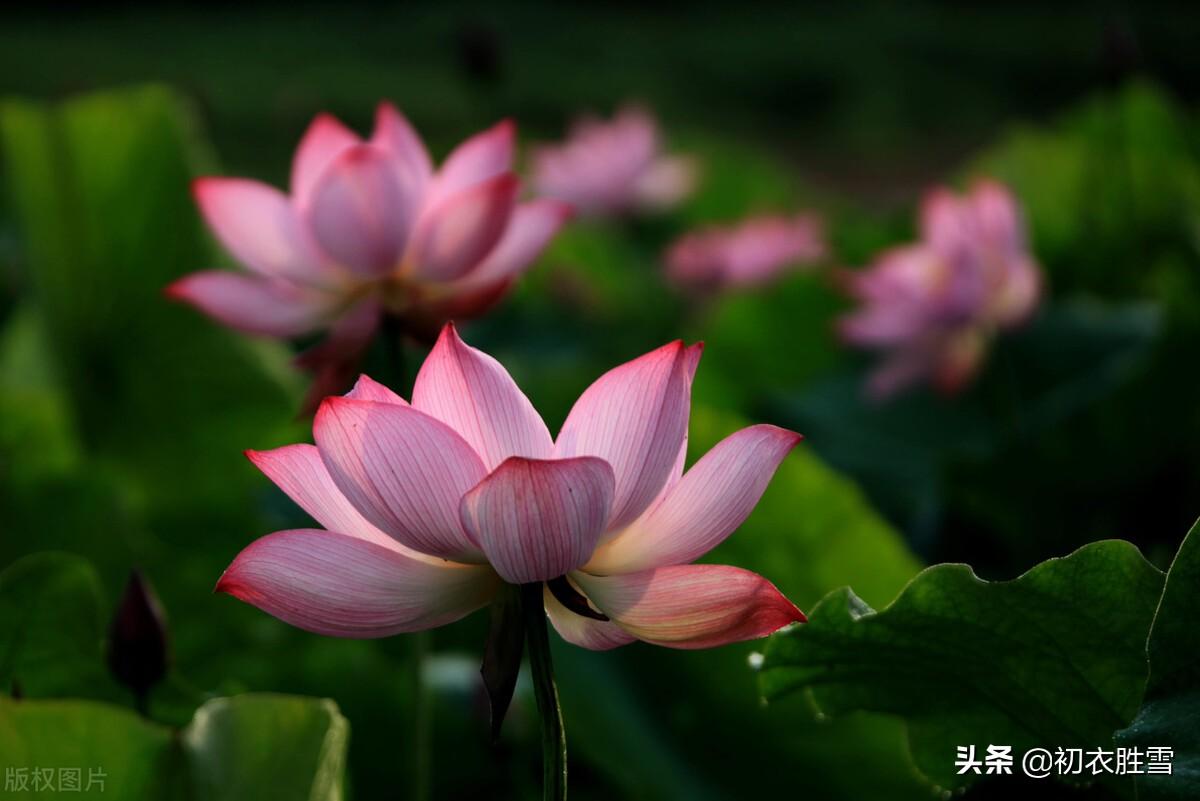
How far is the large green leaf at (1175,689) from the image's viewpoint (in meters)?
0.37

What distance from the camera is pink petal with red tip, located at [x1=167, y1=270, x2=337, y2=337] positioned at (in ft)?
2.06

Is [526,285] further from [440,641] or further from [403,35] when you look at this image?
[403,35]

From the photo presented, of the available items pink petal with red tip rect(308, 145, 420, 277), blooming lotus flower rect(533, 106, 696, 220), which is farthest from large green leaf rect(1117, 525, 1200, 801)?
blooming lotus flower rect(533, 106, 696, 220)

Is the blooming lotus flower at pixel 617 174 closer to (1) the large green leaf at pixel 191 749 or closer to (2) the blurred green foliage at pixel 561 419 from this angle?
(2) the blurred green foliage at pixel 561 419

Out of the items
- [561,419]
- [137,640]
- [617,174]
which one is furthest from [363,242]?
[617,174]

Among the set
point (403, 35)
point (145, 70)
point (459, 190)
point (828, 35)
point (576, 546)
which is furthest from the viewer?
point (403, 35)

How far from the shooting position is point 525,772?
858 mm

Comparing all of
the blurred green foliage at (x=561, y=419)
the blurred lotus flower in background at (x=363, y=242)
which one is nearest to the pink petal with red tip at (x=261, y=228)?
the blurred lotus flower in background at (x=363, y=242)

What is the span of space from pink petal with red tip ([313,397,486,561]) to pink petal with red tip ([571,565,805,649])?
0.14 feet

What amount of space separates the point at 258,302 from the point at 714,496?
0.33m

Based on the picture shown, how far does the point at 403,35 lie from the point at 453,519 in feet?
27.7

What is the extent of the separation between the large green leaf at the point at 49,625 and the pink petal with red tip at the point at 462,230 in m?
0.21

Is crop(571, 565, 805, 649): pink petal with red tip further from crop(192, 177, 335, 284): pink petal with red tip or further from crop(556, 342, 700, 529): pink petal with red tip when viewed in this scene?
crop(192, 177, 335, 284): pink petal with red tip

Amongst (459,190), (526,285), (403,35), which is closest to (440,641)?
(459,190)
